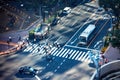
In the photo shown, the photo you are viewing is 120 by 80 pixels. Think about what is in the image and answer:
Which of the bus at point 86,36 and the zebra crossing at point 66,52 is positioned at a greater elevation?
the bus at point 86,36

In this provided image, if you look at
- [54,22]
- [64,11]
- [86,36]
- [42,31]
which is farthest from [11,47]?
[64,11]

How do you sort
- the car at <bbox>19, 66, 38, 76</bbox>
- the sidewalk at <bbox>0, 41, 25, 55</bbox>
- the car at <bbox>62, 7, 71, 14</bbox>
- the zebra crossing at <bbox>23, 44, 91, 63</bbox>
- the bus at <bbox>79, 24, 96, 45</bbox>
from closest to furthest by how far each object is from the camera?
the car at <bbox>19, 66, 38, 76</bbox> → the zebra crossing at <bbox>23, 44, 91, 63</bbox> → the sidewalk at <bbox>0, 41, 25, 55</bbox> → the bus at <bbox>79, 24, 96, 45</bbox> → the car at <bbox>62, 7, 71, 14</bbox>

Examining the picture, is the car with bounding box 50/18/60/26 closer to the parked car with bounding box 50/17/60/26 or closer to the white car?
the parked car with bounding box 50/17/60/26

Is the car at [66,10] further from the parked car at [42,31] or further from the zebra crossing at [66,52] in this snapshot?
the zebra crossing at [66,52]

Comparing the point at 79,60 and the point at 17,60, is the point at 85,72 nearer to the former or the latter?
the point at 79,60

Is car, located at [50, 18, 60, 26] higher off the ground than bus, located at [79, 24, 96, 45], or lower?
higher

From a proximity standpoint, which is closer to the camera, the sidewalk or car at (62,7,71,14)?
the sidewalk

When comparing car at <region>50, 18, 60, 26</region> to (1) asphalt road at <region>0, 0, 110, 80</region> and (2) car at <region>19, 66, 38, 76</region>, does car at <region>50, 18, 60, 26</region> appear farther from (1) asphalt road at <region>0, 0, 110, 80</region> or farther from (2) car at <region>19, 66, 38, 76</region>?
(2) car at <region>19, 66, 38, 76</region>

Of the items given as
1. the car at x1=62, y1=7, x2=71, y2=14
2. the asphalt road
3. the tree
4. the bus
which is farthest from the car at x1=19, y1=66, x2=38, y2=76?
the car at x1=62, y1=7, x2=71, y2=14

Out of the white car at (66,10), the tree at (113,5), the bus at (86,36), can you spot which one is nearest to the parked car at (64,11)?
the white car at (66,10)

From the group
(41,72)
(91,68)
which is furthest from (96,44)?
(41,72)

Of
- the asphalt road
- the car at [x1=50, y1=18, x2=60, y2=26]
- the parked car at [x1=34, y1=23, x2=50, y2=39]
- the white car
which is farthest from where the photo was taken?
the white car

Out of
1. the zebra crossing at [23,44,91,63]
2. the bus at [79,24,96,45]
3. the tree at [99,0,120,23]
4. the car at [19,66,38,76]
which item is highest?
the tree at [99,0,120,23]
